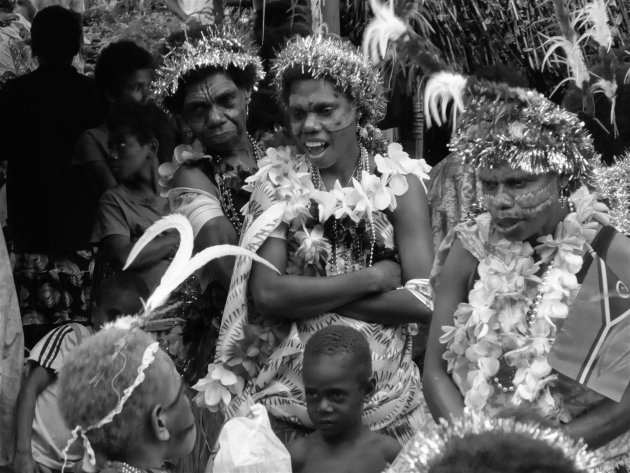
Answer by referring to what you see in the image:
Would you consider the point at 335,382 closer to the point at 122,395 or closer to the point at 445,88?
the point at 445,88

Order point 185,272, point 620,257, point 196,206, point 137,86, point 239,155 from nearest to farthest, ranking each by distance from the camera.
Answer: point 185,272 → point 620,257 → point 196,206 → point 239,155 → point 137,86

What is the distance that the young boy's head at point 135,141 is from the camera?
5887 millimetres

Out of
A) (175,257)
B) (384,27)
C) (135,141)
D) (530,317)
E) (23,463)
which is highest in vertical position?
(384,27)

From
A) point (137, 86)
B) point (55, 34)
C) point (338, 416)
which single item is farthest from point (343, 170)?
point (55, 34)

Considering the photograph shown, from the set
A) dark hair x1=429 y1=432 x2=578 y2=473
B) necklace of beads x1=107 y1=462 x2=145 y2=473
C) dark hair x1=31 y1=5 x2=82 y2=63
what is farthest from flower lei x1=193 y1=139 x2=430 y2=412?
dark hair x1=429 y1=432 x2=578 y2=473

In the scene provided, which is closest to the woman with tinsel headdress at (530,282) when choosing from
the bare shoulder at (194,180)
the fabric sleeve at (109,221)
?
the bare shoulder at (194,180)

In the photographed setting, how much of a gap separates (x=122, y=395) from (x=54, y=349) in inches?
91.6

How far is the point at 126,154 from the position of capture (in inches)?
231

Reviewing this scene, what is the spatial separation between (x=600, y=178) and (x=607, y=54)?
3.19ft

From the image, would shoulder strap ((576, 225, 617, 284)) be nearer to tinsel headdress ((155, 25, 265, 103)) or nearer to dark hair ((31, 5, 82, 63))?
tinsel headdress ((155, 25, 265, 103))

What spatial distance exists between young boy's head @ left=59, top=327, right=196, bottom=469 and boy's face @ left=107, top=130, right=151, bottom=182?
117 inches

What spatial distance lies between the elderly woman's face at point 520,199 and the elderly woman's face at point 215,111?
1545mm

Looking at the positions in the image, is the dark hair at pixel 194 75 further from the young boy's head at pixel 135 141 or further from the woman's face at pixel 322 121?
the young boy's head at pixel 135 141

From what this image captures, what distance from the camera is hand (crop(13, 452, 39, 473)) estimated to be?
493cm
